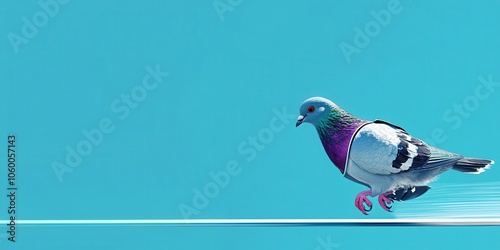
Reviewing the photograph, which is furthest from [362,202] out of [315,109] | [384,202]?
[315,109]

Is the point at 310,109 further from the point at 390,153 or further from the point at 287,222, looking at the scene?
the point at 287,222

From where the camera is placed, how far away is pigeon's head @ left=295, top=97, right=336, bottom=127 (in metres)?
3.81

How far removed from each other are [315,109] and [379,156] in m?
0.48

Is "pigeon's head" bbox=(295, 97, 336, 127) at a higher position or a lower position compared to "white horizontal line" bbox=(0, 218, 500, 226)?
higher

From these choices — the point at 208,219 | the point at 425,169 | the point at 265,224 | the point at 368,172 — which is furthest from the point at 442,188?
the point at 208,219

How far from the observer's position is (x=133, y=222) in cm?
386

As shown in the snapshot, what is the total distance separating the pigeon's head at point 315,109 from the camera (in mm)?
3814

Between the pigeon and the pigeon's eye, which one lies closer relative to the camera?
the pigeon

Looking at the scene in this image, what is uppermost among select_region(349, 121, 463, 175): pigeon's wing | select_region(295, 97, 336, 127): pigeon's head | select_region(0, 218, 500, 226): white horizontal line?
select_region(295, 97, 336, 127): pigeon's head

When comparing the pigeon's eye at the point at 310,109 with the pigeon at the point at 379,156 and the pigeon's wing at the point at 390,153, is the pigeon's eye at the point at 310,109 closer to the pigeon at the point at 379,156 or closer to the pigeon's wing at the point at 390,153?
the pigeon at the point at 379,156

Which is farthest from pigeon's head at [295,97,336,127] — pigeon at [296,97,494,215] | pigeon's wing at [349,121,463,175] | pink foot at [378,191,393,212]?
pink foot at [378,191,393,212]

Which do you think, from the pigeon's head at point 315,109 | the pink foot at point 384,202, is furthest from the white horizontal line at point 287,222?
the pigeon's head at point 315,109

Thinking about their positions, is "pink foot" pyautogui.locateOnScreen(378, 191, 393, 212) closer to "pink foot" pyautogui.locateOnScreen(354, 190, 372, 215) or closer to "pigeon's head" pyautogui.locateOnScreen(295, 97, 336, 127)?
"pink foot" pyautogui.locateOnScreen(354, 190, 372, 215)

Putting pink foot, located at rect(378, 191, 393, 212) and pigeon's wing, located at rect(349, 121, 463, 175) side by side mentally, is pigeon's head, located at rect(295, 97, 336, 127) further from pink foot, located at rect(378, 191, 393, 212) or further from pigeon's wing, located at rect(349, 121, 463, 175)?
pink foot, located at rect(378, 191, 393, 212)
